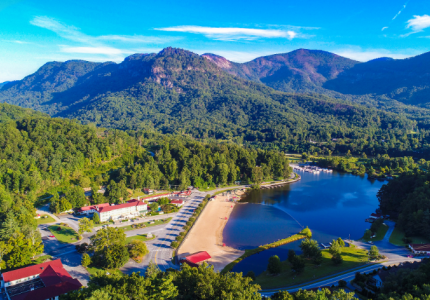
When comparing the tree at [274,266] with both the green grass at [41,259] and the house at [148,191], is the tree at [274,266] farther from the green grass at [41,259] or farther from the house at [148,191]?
the house at [148,191]

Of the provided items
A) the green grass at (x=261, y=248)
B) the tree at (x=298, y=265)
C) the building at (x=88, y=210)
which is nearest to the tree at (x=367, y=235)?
the green grass at (x=261, y=248)

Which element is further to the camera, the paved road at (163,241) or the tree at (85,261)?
the paved road at (163,241)

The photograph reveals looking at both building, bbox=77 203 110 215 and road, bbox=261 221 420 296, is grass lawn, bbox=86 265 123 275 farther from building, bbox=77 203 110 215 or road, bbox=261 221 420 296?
building, bbox=77 203 110 215

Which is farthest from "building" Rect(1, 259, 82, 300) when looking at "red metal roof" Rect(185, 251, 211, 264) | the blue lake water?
the blue lake water

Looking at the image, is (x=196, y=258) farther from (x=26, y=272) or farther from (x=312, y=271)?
(x=26, y=272)

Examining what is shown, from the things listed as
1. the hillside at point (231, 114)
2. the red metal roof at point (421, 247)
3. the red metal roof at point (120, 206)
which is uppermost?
the hillside at point (231, 114)

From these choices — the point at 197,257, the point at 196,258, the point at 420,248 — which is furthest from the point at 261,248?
the point at 420,248
